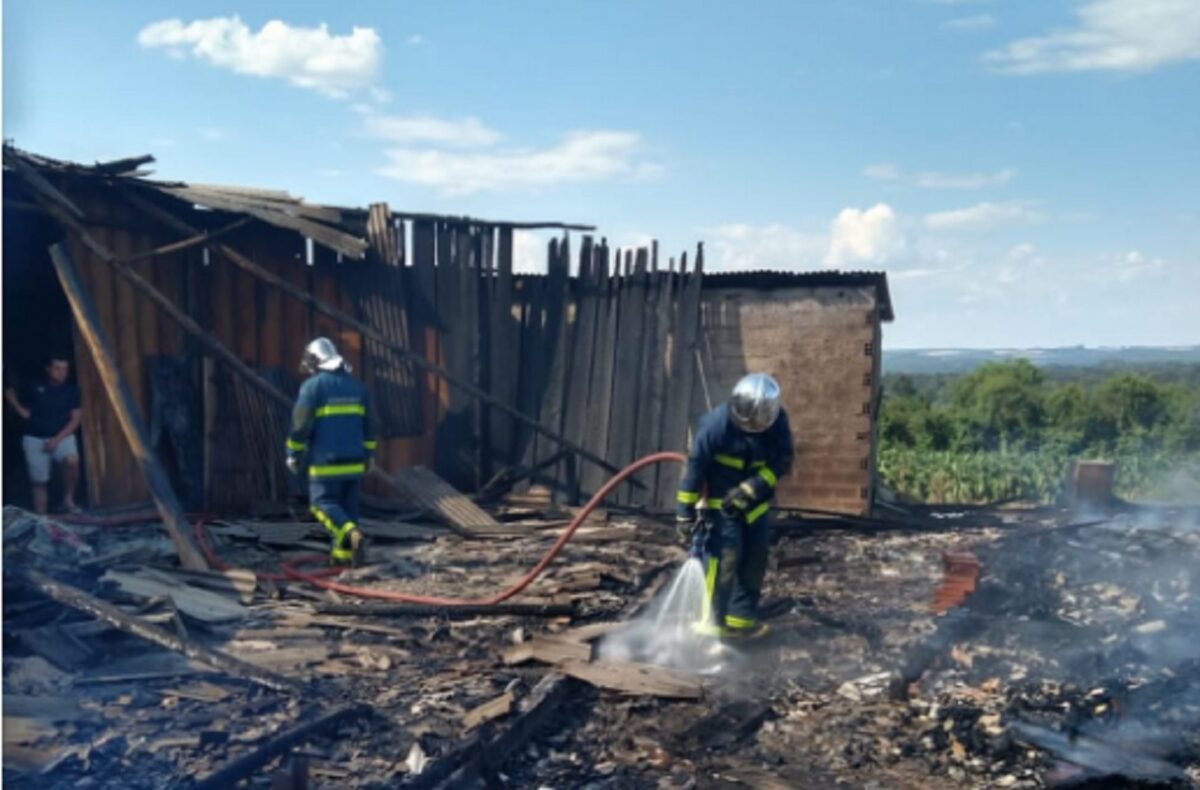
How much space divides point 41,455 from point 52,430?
253 millimetres

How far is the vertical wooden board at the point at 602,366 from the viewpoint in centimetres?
1312

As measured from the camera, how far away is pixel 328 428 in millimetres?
9219

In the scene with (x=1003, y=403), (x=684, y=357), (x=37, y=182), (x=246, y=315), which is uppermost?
(x=37, y=182)

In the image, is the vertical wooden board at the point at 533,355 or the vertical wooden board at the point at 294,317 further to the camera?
the vertical wooden board at the point at 533,355

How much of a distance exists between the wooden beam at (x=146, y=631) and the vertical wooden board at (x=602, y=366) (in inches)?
275

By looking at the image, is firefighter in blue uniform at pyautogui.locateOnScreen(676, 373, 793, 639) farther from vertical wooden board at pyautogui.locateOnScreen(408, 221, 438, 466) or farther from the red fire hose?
vertical wooden board at pyautogui.locateOnScreen(408, 221, 438, 466)

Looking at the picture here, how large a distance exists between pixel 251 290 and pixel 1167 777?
32.9 ft

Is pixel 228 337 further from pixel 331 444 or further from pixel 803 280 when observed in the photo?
pixel 803 280

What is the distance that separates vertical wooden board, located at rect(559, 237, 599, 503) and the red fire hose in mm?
4394

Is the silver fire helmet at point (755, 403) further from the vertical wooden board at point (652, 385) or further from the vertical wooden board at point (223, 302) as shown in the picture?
the vertical wooden board at point (223, 302)

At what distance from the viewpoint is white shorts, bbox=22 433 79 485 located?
10.0m

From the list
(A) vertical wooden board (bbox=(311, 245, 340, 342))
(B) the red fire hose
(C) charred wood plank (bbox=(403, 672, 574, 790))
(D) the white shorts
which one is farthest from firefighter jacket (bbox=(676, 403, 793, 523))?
(A) vertical wooden board (bbox=(311, 245, 340, 342))

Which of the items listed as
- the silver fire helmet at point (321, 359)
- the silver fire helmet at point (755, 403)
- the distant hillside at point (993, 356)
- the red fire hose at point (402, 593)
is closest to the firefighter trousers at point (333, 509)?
the red fire hose at point (402, 593)

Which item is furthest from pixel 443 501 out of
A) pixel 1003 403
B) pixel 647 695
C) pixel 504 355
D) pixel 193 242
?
pixel 1003 403
